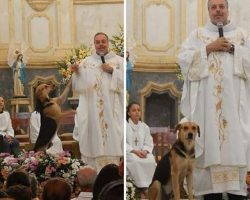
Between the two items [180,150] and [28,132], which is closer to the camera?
[180,150]

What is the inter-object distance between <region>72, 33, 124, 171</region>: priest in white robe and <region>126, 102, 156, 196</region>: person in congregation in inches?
3.5

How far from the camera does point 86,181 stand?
4836 millimetres

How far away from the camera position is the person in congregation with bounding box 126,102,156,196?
472 centimetres

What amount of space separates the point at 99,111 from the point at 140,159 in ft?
Answer: 1.53

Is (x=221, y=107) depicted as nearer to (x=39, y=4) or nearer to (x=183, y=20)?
(x=183, y=20)

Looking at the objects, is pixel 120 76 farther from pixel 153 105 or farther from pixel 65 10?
pixel 65 10

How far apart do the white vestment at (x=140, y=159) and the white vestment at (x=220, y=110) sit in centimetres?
31

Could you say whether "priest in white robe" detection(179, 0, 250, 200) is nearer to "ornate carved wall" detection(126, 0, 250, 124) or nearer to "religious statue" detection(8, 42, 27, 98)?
"ornate carved wall" detection(126, 0, 250, 124)

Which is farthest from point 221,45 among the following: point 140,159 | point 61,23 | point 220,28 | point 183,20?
point 61,23

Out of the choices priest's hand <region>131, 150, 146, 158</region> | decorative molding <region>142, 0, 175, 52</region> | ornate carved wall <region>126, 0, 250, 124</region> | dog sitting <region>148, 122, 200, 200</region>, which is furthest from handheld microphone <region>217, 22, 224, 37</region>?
priest's hand <region>131, 150, 146, 158</region>

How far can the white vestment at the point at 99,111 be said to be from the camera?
486cm

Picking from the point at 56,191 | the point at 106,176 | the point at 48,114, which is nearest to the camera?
the point at 56,191

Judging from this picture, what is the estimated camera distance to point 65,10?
4938 mm

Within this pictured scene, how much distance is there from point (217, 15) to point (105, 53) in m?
0.84
